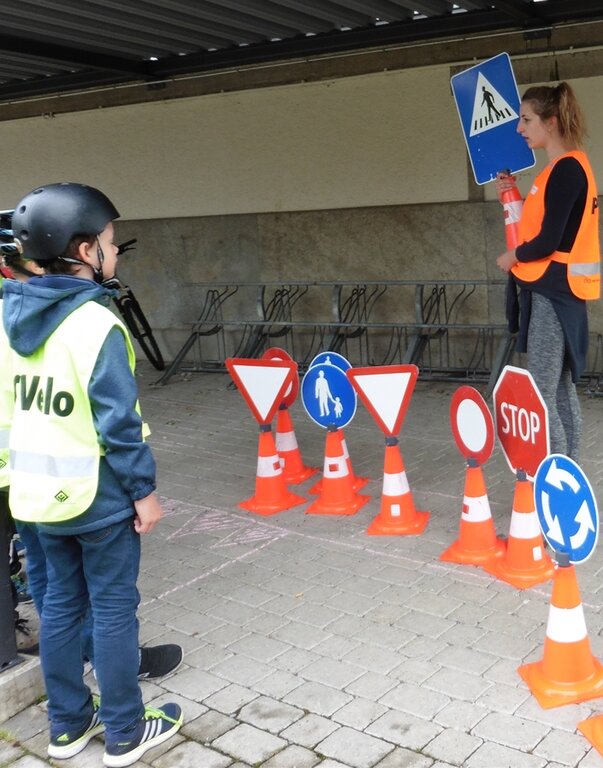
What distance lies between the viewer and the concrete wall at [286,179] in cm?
829

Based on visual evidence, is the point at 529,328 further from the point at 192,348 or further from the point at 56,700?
the point at 192,348

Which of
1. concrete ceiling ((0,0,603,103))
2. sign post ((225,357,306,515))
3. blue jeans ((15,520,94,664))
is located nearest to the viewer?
blue jeans ((15,520,94,664))

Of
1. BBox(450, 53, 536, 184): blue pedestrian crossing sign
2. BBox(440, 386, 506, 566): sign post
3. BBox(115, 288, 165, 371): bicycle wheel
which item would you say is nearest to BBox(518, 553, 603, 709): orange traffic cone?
BBox(440, 386, 506, 566): sign post

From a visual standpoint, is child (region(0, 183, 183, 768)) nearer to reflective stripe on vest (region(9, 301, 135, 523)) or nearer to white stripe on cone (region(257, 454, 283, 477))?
reflective stripe on vest (region(9, 301, 135, 523))

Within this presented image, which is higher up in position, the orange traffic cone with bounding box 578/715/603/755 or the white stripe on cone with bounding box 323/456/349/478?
the white stripe on cone with bounding box 323/456/349/478

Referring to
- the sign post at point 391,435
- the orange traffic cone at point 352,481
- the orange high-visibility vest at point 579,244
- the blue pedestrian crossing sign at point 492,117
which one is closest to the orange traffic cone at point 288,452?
the orange traffic cone at point 352,481

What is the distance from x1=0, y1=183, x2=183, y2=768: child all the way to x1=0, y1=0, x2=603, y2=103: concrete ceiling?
412 centimetres

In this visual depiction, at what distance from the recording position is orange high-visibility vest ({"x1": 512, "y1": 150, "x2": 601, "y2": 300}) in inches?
173

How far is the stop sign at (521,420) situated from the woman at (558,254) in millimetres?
287

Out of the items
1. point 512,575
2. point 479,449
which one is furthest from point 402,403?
point 512,575

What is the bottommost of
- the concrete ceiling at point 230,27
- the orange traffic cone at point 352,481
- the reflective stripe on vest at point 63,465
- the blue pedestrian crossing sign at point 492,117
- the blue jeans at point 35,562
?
the orange traffic cone at point 352,481

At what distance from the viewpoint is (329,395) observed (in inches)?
215

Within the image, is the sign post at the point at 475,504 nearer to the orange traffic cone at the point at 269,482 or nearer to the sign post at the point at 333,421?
the sign post at the point at 333,421

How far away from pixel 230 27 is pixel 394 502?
460 centimetres
